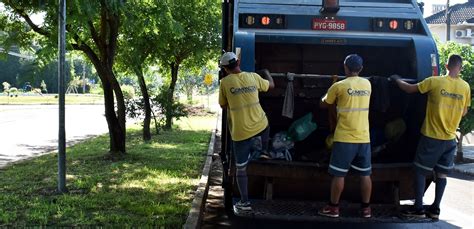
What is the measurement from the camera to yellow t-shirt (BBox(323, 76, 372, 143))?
5109 millimetres

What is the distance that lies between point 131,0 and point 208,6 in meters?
10.5

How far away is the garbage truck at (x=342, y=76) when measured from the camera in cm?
552

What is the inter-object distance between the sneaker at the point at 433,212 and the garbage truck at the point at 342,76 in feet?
1.04

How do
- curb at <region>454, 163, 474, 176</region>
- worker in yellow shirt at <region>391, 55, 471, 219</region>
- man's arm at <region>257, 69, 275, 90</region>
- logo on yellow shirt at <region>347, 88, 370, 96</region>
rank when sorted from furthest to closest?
curb at <region>454, 163, 474, 176</region> < man's arm at <region>257, 69, 275, 90</region> < worker in yellow shirt at <region>391, 55, 471, 219</region> < logo on yellow shirt at <region>347, 88, 370, 96</region>

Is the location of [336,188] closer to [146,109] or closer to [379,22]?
[379,22]

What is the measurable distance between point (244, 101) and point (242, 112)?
11 cm

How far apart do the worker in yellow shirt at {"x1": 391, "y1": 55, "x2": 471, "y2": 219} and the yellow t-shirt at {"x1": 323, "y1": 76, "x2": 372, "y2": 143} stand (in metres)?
0.54

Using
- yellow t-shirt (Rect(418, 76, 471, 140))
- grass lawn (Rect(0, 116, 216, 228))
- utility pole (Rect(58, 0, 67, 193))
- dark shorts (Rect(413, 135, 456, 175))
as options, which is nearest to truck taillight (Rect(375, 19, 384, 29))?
yellow t-shirt (Rect(418, 76, 471, 140))

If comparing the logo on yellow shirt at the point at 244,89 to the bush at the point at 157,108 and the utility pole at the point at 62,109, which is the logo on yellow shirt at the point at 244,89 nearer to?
the utility pole at the point at 62,109

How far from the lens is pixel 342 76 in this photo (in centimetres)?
592

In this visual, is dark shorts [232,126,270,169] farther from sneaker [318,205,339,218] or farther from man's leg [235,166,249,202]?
sneaker [318,205,339,218]

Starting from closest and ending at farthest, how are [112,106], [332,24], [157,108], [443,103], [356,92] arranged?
1. [356,92]
2. [443,103]
3. [332,24]
4. [112,106]
5. [157,108]

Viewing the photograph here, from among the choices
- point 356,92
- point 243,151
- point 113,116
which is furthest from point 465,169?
point 243,151

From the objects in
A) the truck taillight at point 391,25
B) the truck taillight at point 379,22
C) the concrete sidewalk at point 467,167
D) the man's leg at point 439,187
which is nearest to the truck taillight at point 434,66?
the truck taillight at point 391,25
